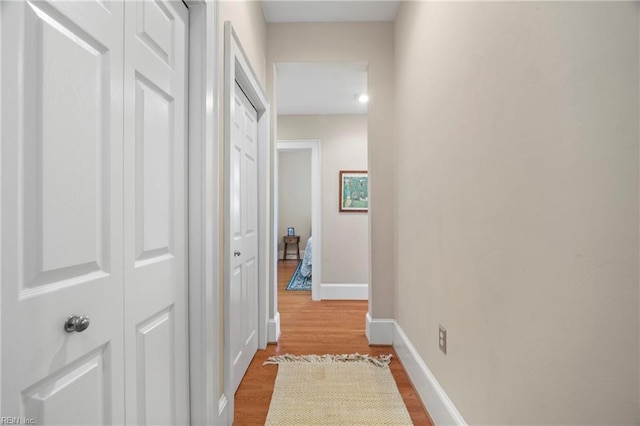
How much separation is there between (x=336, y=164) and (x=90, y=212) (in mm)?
3517

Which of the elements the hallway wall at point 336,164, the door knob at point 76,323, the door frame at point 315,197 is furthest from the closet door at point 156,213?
the hallway wall at point 336,164

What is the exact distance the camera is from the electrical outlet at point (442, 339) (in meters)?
1.49

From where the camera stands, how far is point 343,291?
13.3 feet

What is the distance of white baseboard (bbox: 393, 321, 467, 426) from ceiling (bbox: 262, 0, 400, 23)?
2358 mm

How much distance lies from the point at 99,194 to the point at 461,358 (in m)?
1.38

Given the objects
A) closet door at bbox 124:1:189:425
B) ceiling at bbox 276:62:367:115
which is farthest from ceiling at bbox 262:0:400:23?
closet door at bbox 124:1:189:425

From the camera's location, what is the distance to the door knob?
2.34 ft

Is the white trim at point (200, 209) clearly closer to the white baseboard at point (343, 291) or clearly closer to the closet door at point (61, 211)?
the closet door at point (61, 211)

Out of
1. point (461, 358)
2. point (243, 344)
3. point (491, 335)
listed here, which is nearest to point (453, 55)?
point (491, 335)

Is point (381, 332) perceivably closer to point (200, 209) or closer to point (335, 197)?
point (200, 209)

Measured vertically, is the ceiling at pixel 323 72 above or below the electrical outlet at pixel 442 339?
above

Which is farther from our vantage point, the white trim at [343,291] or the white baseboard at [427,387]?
the white trim at [343,291]

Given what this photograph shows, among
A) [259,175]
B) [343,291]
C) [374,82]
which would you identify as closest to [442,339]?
[259,175]

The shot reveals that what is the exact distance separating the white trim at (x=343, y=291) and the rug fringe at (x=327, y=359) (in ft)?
5.40
